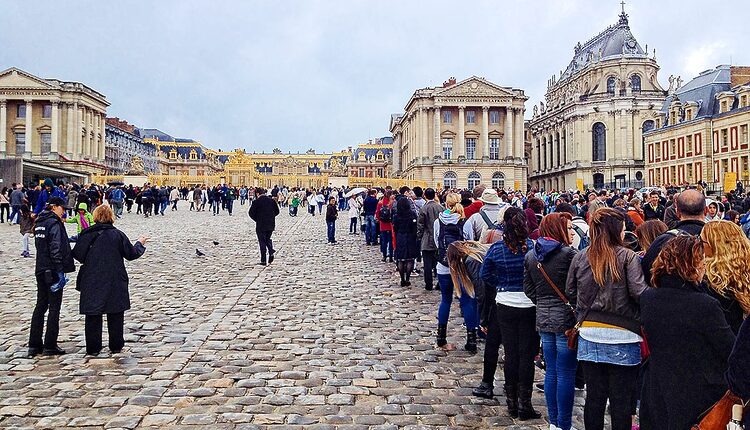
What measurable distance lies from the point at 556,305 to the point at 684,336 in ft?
4.88

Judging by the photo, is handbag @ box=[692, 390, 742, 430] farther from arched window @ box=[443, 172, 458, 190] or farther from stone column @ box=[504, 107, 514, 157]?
stone column @ box=[504, 107, 514, 157]

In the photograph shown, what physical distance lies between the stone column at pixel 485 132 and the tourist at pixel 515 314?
71600 mm

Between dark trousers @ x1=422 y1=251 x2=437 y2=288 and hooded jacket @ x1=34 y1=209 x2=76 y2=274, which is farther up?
hooded jacket @ x1=34 y1=209 x2=76 y2=274

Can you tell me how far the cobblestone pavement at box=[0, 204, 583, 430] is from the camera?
5711 mm

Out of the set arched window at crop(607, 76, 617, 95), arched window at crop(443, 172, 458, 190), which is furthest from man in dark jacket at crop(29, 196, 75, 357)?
arched window at crop(607, 76, 617, 95)

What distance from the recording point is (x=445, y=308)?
8.16 metres

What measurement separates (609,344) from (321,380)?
131 inches

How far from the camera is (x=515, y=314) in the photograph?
563 cm

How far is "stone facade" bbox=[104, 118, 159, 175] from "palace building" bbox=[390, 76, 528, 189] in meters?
44.8

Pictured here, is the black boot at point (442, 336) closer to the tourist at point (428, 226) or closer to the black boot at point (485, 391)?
the black boot at point (485, 391)

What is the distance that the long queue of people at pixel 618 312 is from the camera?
353 cm

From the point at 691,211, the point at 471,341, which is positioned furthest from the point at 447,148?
the point at 691,211

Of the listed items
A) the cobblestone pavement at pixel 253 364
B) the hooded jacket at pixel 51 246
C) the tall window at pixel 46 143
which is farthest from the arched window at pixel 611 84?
the hooded jacket at pixel 51 246

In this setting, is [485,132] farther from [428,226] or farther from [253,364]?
[253,364]
